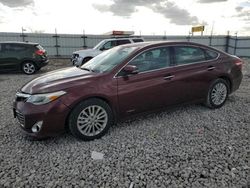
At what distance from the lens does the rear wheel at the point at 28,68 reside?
1027 centimetres

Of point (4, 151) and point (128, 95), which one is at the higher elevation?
point (128, 95)

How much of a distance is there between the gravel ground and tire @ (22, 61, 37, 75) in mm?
6494

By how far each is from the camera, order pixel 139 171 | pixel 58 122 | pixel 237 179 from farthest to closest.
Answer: pixel 58 122 < pixel 139 171 < pixel 237 179

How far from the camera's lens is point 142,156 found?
3117 millimetres

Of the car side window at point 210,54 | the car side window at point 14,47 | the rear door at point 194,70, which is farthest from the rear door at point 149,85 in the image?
the car side window at point 14,47

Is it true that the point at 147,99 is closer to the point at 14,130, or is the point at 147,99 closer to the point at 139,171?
the point at 139,171

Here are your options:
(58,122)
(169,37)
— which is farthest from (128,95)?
(169,37)

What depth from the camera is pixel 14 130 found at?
4.04m

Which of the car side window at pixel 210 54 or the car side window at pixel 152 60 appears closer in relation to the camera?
the car side window at pixel 152 60

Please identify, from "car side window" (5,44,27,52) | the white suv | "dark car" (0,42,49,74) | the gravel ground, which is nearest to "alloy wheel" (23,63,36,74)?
"dark car" (0,42,49,74)

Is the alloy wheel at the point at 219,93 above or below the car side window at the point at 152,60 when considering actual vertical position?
below

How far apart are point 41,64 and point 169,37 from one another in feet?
43.6

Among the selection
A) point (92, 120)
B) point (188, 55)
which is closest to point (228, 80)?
point (188, 55)

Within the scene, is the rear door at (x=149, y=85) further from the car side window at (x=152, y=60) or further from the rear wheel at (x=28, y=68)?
the rear wheel at (x=28, y=68)
